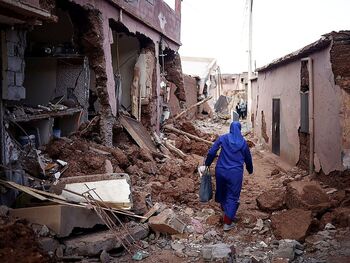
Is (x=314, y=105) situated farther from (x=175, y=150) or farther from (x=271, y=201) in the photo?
(x=175, y=150)

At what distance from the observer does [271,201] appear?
6094 mm

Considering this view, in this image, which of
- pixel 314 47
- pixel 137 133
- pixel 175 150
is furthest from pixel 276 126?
pixel 137 133

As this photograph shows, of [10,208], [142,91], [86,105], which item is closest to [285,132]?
[142,91]

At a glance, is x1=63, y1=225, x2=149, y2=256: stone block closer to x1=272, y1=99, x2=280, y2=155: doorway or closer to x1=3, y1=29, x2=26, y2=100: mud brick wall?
x1=3, y1=29, x2=26, y2=100: mud brick wall

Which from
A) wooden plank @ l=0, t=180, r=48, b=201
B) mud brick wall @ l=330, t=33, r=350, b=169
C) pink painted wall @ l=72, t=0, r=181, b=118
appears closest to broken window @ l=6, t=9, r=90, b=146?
pink painted wall @ l=72, t=0, r=181, b=118

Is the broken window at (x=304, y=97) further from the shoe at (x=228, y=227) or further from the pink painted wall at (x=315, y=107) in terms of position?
the shoe at (x=228, y=227)

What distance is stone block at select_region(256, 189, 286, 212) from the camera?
6.04 m

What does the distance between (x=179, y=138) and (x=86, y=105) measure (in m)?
4.54

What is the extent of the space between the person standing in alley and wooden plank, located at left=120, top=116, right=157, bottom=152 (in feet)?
12.0

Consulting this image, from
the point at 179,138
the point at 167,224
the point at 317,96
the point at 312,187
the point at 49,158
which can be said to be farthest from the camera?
the point at 179,138

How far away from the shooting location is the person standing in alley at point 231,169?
5.66 metres

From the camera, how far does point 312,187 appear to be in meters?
5.81

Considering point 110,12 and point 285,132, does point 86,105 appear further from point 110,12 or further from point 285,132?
point 285,132

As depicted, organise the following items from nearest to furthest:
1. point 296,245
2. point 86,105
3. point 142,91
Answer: point 296,245, point 86,105, point 142,91
